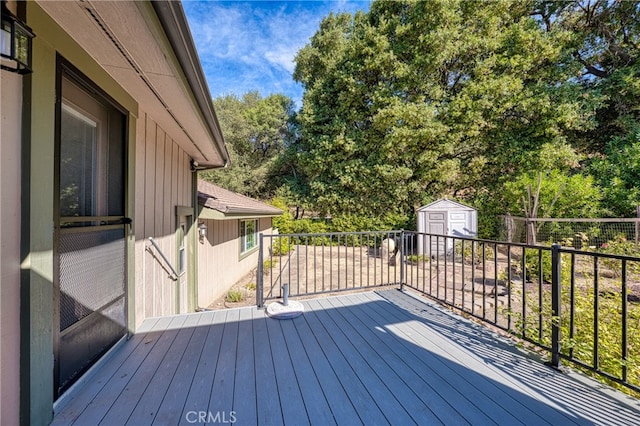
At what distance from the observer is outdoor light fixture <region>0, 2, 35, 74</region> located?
95 cm

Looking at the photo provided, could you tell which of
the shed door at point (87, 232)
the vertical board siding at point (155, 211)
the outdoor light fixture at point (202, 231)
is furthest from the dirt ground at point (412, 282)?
the shed door at point (87, 232)

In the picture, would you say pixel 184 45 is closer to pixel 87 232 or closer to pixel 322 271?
pixel 87 232

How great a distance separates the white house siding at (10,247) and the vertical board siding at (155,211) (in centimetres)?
126

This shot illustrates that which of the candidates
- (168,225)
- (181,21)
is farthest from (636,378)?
(168,225)

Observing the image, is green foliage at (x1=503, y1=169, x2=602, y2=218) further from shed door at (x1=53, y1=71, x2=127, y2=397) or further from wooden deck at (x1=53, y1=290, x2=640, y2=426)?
shed door at (x1=53, y1=71, x2=127, y2=397)

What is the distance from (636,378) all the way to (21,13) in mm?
3943

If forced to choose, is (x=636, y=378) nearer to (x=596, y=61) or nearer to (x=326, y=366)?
(x=326, y=366)

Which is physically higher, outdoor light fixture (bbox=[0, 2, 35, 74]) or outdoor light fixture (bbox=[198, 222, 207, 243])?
outdoor light fixture (bbox=[0, 2, 35, 74])

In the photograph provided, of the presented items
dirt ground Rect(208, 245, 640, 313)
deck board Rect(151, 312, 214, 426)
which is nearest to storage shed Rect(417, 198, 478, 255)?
dirt ground Rect(208, 245, 640, 313)

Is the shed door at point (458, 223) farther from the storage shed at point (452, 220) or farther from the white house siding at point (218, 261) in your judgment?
the white house siding at point (218, 261)

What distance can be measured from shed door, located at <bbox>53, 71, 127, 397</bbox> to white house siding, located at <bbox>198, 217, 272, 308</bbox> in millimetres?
2537

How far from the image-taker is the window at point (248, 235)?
6934mm

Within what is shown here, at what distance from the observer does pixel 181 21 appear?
122cm

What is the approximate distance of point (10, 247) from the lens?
1.08 metres
